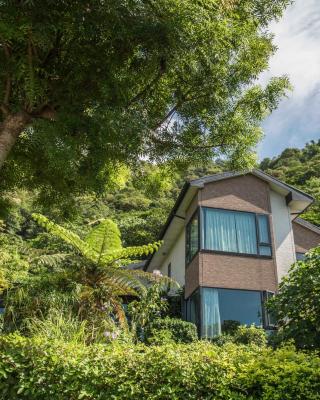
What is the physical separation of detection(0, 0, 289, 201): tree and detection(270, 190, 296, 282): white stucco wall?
10233mm

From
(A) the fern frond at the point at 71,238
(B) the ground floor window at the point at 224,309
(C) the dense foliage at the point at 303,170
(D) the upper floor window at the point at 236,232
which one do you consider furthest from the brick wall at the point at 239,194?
(C) the dense foliage at the point at 303,170

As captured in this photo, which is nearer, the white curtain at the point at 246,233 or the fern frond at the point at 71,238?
the fern frond at the point at 71,238

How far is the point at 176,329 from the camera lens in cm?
1441

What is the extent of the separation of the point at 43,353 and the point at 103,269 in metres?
5.62

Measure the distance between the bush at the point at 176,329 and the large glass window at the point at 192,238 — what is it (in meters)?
3.09

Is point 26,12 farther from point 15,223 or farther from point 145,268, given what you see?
point 15,223

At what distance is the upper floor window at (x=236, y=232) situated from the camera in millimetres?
16516

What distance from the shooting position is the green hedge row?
547 centimetres

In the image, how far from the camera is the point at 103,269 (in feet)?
37.8

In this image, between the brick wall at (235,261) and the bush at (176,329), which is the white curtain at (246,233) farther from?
the bush at (176,329)

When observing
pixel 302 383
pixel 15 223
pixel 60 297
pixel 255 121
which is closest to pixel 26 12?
pixel 255 121

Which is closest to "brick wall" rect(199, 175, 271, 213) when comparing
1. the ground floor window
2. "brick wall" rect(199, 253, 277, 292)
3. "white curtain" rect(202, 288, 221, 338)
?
"brick wall" rect(199, 253, 277, 292)

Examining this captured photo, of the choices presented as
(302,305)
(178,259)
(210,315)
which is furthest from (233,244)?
(302,305)

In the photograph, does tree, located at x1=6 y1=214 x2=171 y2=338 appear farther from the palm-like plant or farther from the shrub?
the shrub
